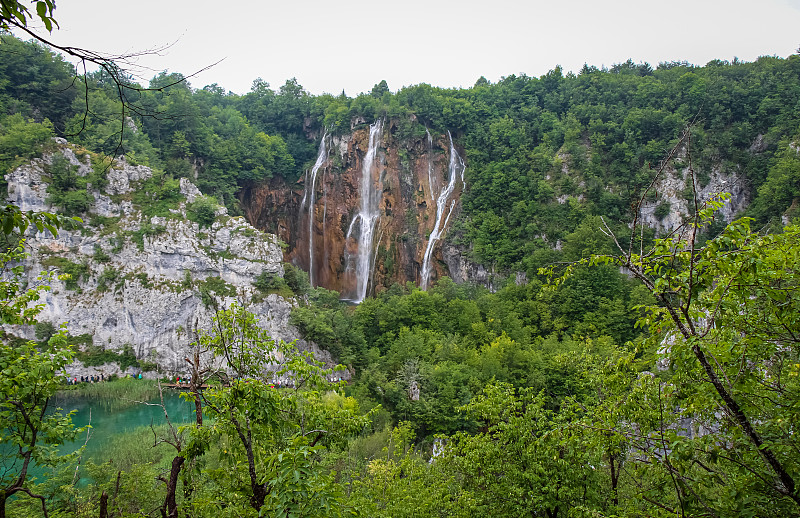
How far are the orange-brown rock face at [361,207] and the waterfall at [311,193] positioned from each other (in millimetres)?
91

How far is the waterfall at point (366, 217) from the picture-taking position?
36500mm

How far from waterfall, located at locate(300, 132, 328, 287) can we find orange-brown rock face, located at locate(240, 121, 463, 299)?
91 mm

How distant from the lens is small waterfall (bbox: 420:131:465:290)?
118 ft

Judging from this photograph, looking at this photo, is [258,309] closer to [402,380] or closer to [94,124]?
[402,380]

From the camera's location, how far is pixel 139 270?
96.7 ft

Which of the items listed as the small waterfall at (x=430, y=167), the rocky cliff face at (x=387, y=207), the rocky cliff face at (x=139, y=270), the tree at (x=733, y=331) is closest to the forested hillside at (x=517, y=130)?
the rocky cliff face at (x=387, y=207)

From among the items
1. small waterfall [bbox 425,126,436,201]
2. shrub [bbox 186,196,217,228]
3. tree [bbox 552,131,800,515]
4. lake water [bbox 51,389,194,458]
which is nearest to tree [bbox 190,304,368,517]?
tree [bbox 552,131,800,515]

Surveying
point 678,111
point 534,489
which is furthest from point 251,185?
point 534,489

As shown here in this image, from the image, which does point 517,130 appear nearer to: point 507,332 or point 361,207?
point 361,207

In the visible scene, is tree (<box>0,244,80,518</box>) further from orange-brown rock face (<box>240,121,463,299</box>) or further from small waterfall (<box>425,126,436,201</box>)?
small waterfall (<box>425,126,436,201</box>)

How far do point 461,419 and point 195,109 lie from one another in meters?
33.6

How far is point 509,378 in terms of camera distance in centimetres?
2030

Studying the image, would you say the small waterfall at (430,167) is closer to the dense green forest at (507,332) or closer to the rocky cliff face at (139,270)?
the dense green forest at (507,332)

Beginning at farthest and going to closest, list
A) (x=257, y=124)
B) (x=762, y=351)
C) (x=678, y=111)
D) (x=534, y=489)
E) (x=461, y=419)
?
(x=257, y=124) < (x=678, y=111) < (x=461, y=419) < (x=534, y=489) < (x=762, y=351)
